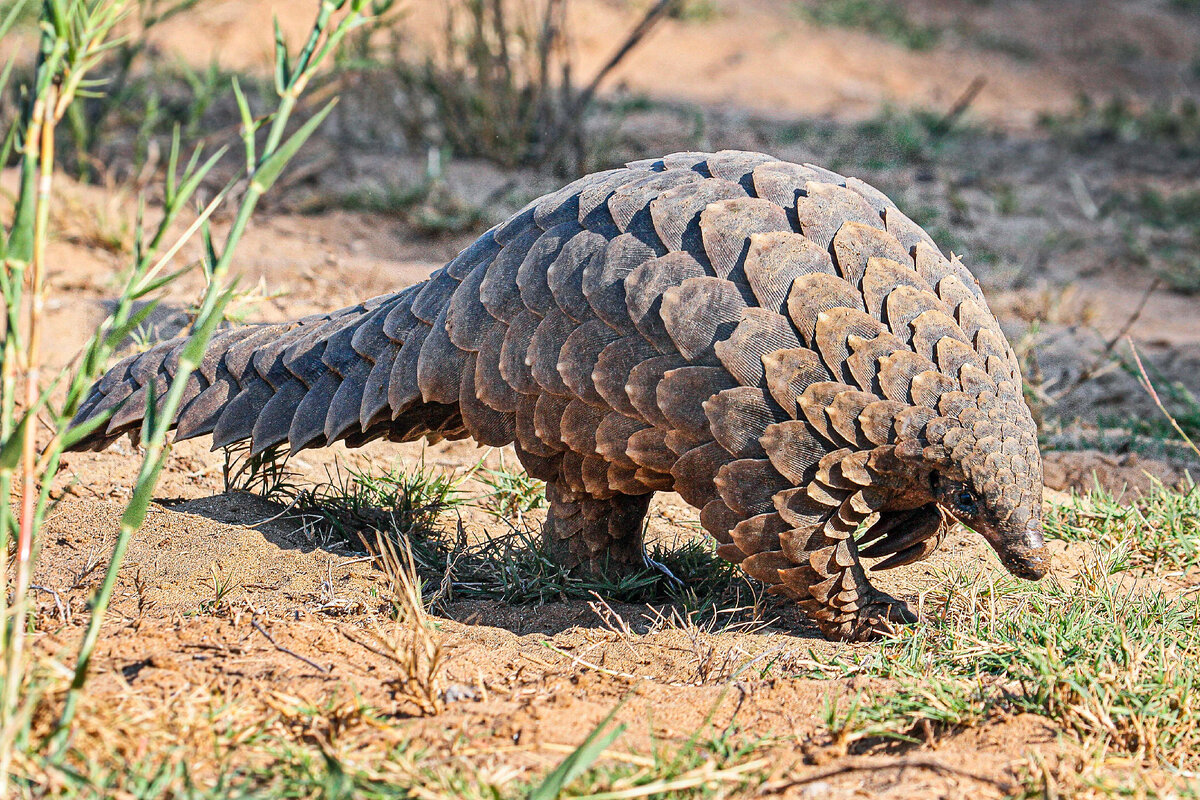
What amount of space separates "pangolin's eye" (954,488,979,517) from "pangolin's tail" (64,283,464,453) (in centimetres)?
117

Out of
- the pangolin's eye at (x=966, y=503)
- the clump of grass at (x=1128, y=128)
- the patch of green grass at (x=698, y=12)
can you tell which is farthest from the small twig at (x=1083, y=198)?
the pangolin's eye at (x=966, y=503)

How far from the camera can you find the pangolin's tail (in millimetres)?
2797

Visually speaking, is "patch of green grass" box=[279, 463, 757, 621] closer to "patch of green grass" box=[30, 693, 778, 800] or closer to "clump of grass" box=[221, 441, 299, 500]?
"clump of grass" box=[221, 441, 299, 500]

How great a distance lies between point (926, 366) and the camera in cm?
245

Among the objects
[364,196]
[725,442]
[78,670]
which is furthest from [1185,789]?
[364,196]

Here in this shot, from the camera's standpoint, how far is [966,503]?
2.48m

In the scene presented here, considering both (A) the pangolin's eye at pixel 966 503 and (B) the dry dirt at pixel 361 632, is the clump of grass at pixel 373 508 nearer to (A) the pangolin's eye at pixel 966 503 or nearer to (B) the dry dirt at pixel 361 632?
(B) the dry dirt at pixel 361 632

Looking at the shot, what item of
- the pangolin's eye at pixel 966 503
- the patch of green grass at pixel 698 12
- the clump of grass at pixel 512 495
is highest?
Result: the patch of green grass at pixel 698 12

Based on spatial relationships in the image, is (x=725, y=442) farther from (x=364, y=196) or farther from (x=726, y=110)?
(x=726, y=110)

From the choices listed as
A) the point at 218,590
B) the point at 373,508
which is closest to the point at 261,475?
the point at 373,508

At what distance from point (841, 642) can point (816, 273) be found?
88 centimetres

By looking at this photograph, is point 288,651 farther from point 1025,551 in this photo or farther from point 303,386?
point 1025,551

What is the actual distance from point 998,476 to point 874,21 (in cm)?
1021

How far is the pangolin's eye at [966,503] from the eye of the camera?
2.47 m
